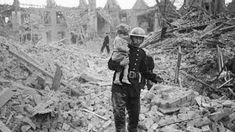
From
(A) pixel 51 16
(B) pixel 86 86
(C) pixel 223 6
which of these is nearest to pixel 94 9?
(A) pixel 51 16

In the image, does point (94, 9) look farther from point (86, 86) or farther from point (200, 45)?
point (86, 86)

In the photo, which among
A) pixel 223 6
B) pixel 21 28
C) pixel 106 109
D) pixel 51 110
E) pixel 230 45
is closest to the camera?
pixel 51 110

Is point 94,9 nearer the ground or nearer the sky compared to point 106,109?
nearer the sky

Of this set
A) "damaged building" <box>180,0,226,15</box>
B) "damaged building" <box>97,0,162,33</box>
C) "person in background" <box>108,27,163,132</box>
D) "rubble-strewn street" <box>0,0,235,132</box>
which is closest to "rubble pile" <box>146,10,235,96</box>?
"rubble-strewn street" <box>0,0,235,132</box>

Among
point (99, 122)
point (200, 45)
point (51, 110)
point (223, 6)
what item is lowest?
point (99, 122)

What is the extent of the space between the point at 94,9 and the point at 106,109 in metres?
28.2

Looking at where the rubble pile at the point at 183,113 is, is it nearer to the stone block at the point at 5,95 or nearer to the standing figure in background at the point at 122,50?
the standing figure in background at the point at 122,50

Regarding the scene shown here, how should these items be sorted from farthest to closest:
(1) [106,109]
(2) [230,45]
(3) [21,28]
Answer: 1. (3) [21,28]
2. (2) [230,45]
3. (1) [106,109]

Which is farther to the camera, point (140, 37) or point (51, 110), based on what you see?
point (51, 110)

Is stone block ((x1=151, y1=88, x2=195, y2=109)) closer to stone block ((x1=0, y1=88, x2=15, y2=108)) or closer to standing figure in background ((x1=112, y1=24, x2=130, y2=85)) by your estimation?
standing figure in background ((x1=112, y1=24, x2=130, y2=85))

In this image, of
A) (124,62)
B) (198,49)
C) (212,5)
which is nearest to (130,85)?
(124,62)

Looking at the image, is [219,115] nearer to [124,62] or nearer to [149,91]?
[149,91]

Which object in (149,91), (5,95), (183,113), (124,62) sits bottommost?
(183,113)

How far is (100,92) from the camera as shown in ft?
21.9
